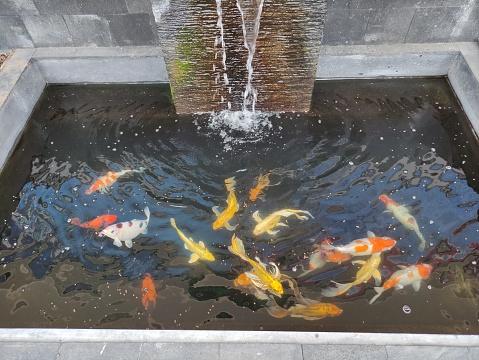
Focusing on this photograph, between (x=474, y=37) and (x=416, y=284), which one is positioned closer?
(x=416, y=284)

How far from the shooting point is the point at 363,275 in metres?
4.35

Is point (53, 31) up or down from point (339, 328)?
up

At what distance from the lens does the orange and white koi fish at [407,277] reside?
4.27m

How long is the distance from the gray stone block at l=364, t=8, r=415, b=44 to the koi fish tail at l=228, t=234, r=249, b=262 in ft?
12.6

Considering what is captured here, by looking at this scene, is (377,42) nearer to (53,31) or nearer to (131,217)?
(131,217)

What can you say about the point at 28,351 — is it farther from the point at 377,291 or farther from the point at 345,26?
the point at 345,26

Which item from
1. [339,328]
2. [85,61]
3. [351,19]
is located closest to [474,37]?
[351,19]

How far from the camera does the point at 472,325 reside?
399 centimetres

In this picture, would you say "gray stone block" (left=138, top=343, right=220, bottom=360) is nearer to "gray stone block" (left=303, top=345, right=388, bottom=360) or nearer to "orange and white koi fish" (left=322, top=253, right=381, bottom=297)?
"gray stone block" (left=303, top=345, right=388, bottom=360)

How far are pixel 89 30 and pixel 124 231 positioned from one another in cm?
347

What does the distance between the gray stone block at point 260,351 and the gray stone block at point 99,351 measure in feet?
2.63

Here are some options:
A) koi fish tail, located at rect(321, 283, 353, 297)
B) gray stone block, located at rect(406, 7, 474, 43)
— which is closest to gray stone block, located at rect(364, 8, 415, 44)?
gray stone block, located at rect(406, 7, 474, 43)

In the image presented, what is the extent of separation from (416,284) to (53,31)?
630cm

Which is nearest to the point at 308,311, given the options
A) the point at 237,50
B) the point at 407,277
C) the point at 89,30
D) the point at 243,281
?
the point at 243,281
